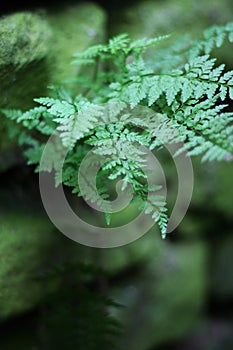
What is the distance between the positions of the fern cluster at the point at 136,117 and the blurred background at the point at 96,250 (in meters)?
0.12

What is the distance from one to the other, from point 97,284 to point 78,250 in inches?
7.8

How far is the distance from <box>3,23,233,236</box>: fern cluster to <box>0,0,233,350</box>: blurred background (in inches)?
4.6

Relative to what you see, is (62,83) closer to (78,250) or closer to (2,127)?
(2,127)


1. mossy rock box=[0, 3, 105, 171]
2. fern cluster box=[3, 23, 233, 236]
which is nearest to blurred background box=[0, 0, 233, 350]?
mossy rock box=[0, 3, 105, 171]

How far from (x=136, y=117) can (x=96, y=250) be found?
2.45 feet

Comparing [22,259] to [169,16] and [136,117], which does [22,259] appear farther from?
[169,16]

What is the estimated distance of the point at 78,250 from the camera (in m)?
1.57

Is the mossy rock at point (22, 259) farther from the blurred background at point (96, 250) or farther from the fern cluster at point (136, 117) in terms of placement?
the fern cluster at point (136, 117)

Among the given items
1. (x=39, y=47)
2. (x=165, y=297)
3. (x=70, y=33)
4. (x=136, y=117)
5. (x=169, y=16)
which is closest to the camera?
(x=136, y=117)

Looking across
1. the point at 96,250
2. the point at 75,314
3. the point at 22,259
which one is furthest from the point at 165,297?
the point at 22,259

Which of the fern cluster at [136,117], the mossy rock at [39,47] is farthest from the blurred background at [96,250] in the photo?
the fern cluster at [136,117]

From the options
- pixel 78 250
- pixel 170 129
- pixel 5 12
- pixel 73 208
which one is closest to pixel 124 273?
pixel 78 250

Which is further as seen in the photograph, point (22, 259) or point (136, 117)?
point (22, 259)

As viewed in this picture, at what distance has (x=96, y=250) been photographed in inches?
65.5
